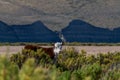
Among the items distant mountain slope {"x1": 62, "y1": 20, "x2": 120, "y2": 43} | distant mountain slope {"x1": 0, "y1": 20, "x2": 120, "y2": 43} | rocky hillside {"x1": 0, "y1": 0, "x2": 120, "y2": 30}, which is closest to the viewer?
distant mountain slope {"x1": 0, "y1": 20, "x2": 120, "y2": 43}

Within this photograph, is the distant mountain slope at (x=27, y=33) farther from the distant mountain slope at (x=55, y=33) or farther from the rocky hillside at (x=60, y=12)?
the rocky hillside at (x=60, y=12)

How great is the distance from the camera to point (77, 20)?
67.0 metres

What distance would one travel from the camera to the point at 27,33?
196 ft

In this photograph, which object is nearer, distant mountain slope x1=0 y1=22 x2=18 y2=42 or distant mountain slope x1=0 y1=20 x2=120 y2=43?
distant mountain slope x1=0 y1=22 x2=18 y2=42

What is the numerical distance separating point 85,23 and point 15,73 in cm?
6256

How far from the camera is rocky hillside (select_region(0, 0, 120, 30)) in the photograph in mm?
67750

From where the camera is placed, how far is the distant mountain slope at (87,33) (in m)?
60.9

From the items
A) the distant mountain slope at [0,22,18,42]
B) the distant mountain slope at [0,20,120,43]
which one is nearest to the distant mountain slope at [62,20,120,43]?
the distant mountain slope at [0,20,120,43]

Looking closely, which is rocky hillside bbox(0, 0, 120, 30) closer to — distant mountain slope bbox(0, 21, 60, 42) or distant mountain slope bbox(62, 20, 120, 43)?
distant mountain slope bbox(62, 20, 120, 43)

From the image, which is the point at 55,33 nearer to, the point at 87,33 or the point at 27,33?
the point at 27,33

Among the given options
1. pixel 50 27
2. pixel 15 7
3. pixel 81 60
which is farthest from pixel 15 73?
pixel 15 7

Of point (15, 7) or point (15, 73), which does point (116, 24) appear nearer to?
point (15, 7)

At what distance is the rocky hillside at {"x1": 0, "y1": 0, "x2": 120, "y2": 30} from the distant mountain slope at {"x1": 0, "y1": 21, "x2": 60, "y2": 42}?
305cm

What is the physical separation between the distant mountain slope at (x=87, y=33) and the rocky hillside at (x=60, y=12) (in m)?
2.05
